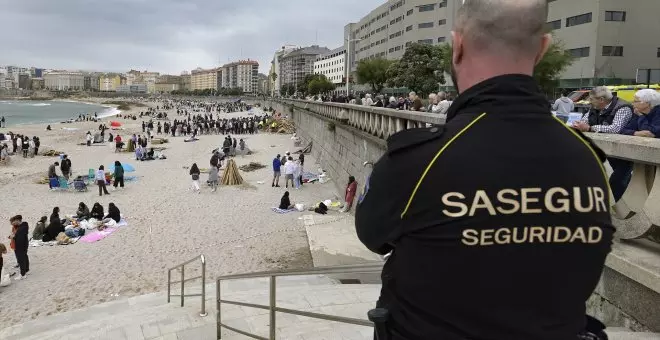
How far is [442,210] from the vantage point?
133 centimetres

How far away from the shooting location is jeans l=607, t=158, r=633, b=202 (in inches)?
141

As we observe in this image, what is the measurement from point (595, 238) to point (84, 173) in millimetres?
29149

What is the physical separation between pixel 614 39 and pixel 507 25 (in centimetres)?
4052

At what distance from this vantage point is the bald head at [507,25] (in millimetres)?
1399

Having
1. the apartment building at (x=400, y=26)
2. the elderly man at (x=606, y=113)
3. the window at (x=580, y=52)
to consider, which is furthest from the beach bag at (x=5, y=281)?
the apartment building at (x=400, y=26)

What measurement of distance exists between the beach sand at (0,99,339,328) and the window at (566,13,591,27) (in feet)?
79.9

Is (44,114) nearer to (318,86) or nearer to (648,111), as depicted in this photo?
(318,86)

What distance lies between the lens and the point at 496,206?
129 cm

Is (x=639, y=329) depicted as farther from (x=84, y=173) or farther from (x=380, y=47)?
(x=380, y=47)

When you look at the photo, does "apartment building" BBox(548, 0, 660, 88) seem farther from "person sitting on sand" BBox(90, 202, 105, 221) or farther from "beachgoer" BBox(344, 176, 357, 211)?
"person sitting on sand" BBox(90, 202, 105, 221)

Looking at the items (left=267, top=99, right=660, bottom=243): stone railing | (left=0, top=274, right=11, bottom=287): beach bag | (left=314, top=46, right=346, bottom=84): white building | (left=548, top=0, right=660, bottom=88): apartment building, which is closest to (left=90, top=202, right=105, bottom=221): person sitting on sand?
(left=0, top=274, right=11, bottom=287): beach bag

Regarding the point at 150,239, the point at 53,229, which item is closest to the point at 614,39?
the point at 150,239

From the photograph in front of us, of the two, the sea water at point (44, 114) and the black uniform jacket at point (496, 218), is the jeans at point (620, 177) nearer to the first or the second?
the black uniform jacket at point (496, 218)

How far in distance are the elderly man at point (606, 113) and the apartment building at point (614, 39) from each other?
33750 mm
